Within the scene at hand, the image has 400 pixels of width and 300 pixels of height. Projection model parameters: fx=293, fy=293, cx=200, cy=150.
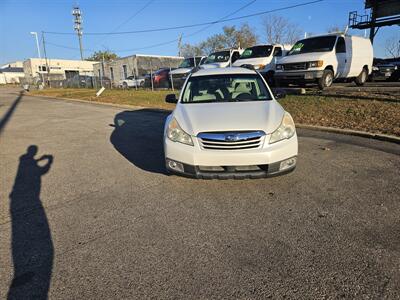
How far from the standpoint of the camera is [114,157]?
19.1 feet

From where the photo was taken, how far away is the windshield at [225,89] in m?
4.95

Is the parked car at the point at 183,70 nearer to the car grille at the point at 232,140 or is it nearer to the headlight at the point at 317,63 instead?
the headlight at the point at 317,63

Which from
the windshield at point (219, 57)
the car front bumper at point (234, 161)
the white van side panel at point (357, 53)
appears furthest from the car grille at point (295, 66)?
the car front bumper at point (234, 161)

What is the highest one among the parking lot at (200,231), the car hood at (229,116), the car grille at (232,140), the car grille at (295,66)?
the car grille at (295,66)

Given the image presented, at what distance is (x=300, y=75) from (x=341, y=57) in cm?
215

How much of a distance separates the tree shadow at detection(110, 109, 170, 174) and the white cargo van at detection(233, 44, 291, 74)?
6090mm

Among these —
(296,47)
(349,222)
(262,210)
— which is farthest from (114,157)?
(296,47)

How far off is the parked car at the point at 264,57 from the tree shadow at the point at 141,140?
6.11m

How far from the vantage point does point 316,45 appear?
11883 millimetres

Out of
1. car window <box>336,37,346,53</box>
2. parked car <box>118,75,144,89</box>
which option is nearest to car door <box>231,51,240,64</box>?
car window <box>336,37,346,53</box>

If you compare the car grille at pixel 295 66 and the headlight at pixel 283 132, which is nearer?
the headlight at pixel 283 132

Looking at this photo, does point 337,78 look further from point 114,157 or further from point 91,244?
point 91,244

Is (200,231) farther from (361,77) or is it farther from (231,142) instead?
(361,77)

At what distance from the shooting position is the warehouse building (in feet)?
104
